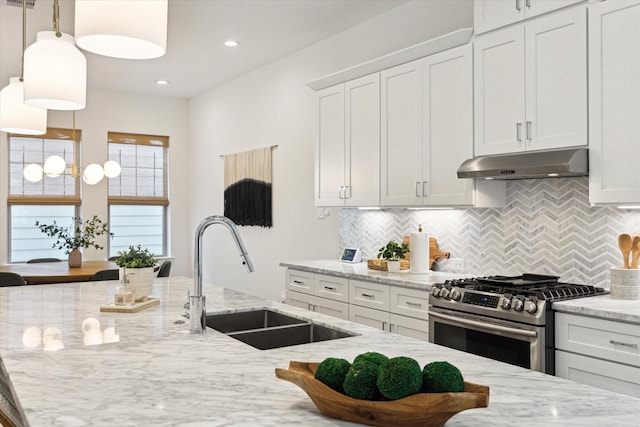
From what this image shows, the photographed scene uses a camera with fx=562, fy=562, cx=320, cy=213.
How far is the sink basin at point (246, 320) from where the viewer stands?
2.46 m

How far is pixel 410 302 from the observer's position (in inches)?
135

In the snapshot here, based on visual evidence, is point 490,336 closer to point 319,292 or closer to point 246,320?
point 246,320

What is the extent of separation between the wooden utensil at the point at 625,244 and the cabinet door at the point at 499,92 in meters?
0.69

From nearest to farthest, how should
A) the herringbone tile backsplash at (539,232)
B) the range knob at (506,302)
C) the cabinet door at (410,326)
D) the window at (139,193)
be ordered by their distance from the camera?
1. the range knob at (506,302)
2. the herringbone tile backsplash at (539,232)
3. the cabinet door at (410,326)
4. the window at (139,193)

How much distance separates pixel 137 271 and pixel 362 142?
2.18m

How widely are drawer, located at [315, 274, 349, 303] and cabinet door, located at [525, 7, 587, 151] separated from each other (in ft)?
5.26

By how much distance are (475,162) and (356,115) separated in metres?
1.30

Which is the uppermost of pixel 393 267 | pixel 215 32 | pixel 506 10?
pixel 215 32

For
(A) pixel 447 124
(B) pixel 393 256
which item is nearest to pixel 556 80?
(A) pixel 447 124

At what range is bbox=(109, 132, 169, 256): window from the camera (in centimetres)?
760

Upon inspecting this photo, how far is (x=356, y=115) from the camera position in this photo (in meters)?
4.34

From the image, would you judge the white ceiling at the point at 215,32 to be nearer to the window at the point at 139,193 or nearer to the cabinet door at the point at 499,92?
the window at the point at 139,193

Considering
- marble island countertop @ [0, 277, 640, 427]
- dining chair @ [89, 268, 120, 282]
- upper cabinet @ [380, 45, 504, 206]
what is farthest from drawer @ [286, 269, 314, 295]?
marble island countertop @ [0, 277, 640, 427]

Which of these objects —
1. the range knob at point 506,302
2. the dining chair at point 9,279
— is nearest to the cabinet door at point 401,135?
the range knob at point 506,302
